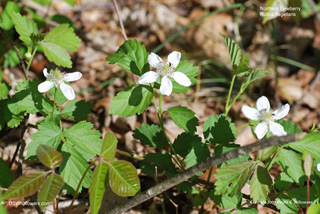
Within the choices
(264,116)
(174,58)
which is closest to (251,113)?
(264,116)

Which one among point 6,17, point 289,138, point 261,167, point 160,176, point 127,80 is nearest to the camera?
point 289,138

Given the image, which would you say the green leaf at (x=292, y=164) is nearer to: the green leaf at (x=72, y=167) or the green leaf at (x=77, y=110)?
the green leaf at (x=72, y=167)

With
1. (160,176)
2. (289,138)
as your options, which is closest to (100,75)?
(160,176)

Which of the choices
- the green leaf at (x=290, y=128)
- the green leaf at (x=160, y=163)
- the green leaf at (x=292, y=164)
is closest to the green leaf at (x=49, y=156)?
the green leaf at (x=160, y=163)

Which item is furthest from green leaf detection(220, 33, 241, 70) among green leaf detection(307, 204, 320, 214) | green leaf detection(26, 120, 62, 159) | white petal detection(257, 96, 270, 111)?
green leaf detection(26, 120, 62, 159)

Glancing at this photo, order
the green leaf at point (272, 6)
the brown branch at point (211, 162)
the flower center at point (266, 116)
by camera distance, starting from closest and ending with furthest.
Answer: the brown branch at point (211, 162) → the flower center at point (266, 116) → the green leaf at point (272, 6)

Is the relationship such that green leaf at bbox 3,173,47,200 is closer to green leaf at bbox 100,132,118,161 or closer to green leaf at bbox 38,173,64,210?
green leaf at bbox 38,173,64,210

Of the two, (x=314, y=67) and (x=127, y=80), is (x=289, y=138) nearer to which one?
(x=127, y=80)
